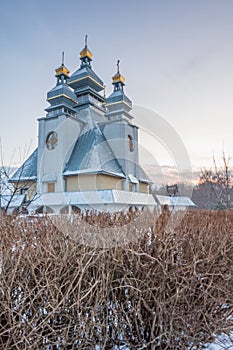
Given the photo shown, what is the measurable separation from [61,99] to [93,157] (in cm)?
950

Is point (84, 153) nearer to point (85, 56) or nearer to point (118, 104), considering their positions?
point (118, 104)

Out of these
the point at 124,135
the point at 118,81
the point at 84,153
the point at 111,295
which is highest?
the point at 118,81

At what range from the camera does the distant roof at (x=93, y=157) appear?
22.5 metres

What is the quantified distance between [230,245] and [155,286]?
1.48m

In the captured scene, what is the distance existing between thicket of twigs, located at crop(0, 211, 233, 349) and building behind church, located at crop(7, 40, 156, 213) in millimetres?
16281

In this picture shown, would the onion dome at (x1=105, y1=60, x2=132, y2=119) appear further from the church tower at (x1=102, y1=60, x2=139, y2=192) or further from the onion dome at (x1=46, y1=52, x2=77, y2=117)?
the onion dome at (x1=46, y1=52, x2=77, y2=117)

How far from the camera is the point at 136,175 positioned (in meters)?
27.1

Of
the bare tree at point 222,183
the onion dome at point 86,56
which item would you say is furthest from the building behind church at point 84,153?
the bare tree at point 222,183

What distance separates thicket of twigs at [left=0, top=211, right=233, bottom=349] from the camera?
200cm

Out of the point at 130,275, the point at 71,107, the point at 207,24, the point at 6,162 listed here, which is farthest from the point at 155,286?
the point at 71,107

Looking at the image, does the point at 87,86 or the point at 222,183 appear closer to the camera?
the point at 222,183

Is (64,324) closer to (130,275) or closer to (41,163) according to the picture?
(130,275)

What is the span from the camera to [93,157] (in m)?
23.0

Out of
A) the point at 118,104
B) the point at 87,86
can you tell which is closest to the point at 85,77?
the point at 87,86
